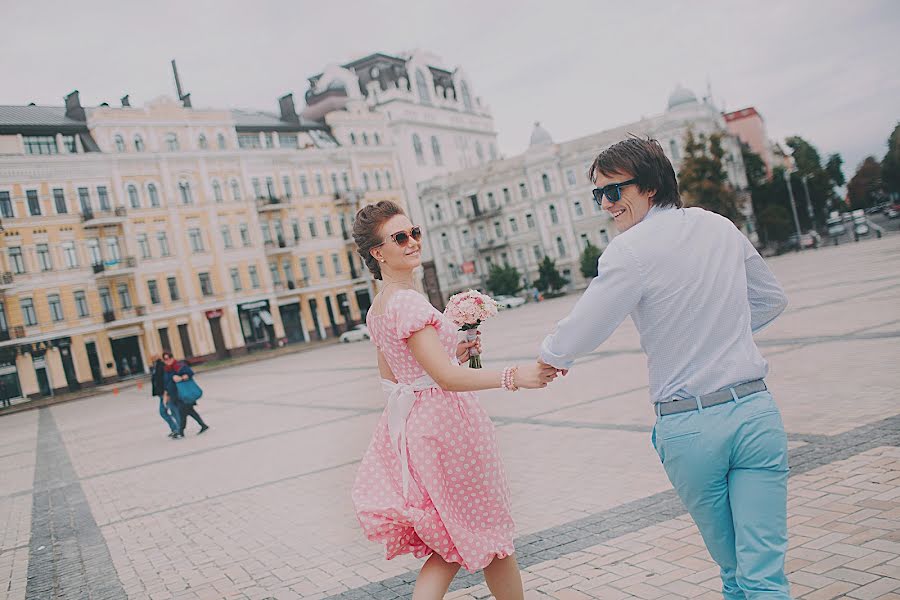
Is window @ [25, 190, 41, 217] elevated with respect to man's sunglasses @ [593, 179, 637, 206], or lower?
elevated

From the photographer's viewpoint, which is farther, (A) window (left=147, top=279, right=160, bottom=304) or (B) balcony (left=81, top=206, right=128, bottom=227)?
(A) window (left=147, top=279, right=160, bottom=304)

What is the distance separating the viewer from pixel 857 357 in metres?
9.53

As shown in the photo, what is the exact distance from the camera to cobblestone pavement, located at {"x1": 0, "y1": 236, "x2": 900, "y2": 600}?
4457 mm

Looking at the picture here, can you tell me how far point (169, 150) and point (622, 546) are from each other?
51.7m

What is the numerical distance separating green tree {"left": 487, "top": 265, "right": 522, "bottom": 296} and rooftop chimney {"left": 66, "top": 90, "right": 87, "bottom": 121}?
102ft

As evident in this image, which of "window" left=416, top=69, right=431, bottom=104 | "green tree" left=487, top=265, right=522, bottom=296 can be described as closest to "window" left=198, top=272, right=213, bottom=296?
"green tree" left=487, top=265, right=522, bottom=296

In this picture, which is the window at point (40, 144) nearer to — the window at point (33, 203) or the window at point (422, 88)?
the window at point (33, 203)

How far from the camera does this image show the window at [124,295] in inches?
1898

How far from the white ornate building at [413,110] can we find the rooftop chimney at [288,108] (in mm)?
2733

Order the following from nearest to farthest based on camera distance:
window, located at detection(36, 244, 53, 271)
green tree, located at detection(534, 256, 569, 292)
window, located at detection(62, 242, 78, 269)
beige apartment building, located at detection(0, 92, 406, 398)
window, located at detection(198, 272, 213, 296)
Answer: beige apartment building, located at detection(0, 92, 406, 398) → window, located at detection(36, 244, 53, 271) → window, located at detection(62, 242, 78, 269) → window, located at detection(198, 272, 213, 296) → green tree, located at detection(534, 256, 569, 292)

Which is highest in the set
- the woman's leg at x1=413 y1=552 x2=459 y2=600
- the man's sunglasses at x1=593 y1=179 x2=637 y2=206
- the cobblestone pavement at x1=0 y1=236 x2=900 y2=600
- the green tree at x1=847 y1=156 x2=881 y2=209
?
the green tree at x1=847 y1=156 x2=881 y2=209

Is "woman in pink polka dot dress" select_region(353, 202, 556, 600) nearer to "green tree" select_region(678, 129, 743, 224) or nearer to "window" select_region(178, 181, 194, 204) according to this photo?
"green tree" select_region(678, 129, 743, 224)

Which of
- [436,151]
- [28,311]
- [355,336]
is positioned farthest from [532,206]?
[28,311]

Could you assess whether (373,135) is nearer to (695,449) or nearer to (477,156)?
(477,156)
